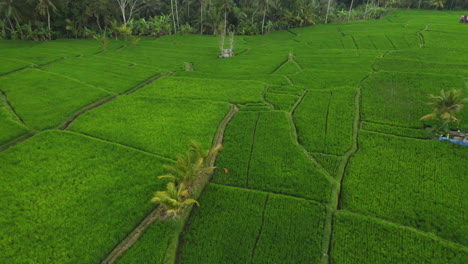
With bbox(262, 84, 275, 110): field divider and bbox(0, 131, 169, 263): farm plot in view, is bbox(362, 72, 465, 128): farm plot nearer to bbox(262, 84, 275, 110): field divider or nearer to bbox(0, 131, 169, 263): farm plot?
bbox(262, 84, 275, 110): field divider

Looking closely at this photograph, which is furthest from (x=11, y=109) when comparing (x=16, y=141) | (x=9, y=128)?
(x=16, y=141)

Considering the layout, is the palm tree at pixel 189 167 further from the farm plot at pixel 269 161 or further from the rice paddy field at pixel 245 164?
the farm plot at pixel 269 161

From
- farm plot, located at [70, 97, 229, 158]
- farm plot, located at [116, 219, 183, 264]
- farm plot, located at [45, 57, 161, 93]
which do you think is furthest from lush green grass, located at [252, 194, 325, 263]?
farm plot, located at [45, 57, 161, 93]

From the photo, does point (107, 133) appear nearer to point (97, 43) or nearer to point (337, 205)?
point (337, 205)

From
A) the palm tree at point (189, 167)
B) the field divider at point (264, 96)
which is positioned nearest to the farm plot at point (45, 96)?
the palm tree at point (189, 167)

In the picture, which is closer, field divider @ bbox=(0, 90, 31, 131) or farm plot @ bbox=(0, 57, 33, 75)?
field divider @ bbox=(0, 90, 31, 131)

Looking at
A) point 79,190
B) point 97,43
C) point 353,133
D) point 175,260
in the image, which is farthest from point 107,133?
point 97,43
